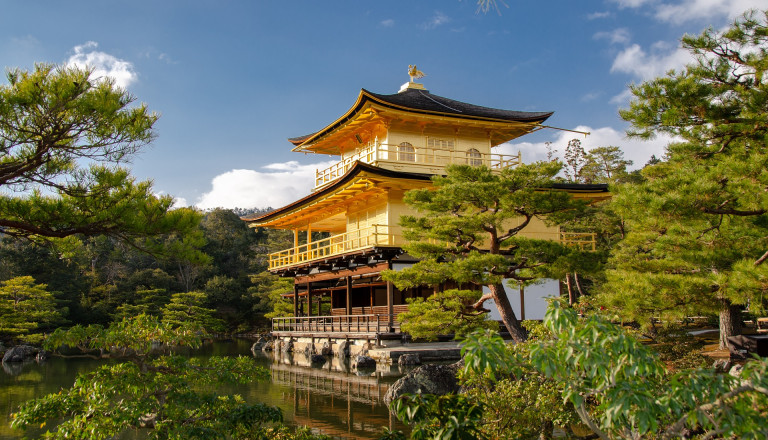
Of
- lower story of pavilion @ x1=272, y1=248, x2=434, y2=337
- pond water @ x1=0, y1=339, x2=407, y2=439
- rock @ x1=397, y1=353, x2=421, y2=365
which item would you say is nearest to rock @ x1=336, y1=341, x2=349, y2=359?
pond water @ x1=0, y1=339, x2=407, y2=439

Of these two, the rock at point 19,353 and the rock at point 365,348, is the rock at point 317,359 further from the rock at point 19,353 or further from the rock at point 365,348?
the rock at point 19,353

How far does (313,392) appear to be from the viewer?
39.3 ft

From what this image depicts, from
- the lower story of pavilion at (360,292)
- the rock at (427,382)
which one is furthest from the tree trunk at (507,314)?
the lower story of pavilion at (360,292)

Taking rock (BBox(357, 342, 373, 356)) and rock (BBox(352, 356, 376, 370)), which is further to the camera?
rock (BBox(357, 342, 373, 356))

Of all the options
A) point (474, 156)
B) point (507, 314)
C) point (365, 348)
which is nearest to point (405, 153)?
point (474, 156)

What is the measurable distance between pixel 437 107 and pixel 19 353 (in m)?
19.5

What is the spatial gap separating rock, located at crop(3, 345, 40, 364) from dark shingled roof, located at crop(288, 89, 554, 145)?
14800 millimetres

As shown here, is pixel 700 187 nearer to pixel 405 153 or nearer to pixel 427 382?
pixel 427 382

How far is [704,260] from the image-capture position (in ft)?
24.1

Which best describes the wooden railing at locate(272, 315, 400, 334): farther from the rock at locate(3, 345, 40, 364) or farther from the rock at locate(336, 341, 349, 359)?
the rock at locate(3, 345, 40, 364)

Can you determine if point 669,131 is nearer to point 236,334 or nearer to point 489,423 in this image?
point 489,423

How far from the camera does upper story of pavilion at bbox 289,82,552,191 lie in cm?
1845

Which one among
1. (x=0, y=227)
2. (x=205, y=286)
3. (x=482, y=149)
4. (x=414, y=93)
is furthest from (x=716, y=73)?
(x=205, y=286)

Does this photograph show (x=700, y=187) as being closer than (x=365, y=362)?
Yes
